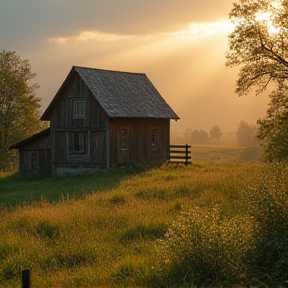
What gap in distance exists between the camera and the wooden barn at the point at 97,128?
34.0m

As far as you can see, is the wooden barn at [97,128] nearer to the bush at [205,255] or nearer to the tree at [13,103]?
the tree at [13,103]

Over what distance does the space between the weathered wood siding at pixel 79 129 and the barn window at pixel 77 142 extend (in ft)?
0.36

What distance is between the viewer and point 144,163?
3497 centimetres

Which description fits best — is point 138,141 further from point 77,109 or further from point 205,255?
point 205,255

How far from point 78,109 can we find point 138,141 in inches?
199

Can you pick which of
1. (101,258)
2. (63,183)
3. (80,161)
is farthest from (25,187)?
(101,258)

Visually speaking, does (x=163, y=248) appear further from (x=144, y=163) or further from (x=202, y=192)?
(x=144, y=163)

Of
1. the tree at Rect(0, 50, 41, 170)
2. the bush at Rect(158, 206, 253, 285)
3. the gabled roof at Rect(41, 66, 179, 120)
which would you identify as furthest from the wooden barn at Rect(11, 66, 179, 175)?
the bush at Rect(158, 206, 253, 285)

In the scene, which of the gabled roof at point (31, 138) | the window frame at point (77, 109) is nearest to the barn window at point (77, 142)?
the window frame at point (77, 109)

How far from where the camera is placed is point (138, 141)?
35750 mm

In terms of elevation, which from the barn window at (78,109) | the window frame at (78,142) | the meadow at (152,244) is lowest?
the meadow at (152,244)

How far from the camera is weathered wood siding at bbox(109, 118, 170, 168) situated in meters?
34.0

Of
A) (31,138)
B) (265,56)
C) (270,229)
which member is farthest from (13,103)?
(270,229)

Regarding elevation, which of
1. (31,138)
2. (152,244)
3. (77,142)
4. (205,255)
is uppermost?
(31,138)
